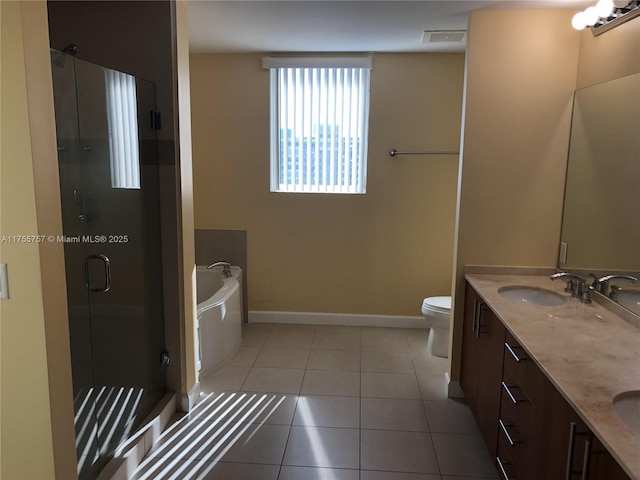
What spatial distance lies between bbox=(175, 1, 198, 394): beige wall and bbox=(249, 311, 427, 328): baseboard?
139 cm

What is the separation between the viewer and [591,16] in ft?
7.22

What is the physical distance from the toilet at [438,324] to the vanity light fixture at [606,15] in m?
1.98

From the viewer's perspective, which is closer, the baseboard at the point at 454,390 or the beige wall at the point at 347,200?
the baseboard at the point at 454,390

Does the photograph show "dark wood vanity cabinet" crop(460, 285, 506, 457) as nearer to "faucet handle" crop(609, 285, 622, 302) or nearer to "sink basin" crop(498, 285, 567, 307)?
"sink basin" crop(498, 285, 567, 307)

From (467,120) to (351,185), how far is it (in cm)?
147

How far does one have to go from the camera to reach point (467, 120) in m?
2.64

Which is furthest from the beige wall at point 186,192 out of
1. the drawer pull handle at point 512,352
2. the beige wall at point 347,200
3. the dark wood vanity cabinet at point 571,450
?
the dark wood vanity cabinet at point 571,450

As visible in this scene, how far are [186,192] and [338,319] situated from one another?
6.81 ft

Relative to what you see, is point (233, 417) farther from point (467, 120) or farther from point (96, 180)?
point (467, 120)

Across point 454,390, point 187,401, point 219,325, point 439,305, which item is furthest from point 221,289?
point 454,390

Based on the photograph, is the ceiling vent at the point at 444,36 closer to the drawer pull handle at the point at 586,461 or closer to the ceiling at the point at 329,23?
the ceiling at the point at 329,23

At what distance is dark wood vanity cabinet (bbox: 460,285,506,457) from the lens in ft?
7.02

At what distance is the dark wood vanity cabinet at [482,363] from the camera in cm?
214

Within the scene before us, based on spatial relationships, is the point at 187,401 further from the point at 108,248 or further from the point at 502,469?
the point at 502,469
